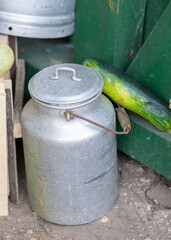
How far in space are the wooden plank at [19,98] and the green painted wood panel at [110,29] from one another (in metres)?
A: 0.39

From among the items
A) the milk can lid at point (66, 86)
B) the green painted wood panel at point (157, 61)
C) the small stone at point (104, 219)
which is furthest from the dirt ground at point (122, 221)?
the milk can lid at point (66, 86)

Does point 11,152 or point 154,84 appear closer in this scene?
point 11,152

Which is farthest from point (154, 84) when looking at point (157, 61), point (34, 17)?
point (34, 17)

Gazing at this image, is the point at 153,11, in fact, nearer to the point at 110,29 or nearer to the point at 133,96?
the point at 110,29

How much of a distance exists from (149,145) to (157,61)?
457 millimetres

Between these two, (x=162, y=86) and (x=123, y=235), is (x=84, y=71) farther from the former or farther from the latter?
(x=123, y=235)

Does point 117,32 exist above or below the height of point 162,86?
above

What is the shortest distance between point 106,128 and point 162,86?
52 cm

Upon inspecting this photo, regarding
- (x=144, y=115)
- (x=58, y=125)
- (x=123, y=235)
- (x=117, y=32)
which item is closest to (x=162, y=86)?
(x=144, y=115)

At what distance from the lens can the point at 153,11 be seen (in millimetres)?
2434

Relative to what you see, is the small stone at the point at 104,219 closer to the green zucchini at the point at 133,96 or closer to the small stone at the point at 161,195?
the small stone at the point at 161,195

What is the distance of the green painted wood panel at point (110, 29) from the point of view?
7.55ft

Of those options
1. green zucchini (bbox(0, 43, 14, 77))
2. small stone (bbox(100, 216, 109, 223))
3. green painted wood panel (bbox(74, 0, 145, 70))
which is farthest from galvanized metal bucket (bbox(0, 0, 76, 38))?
small stone (bbox(100, 216, 109, 223))

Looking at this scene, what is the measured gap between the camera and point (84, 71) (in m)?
2.08
